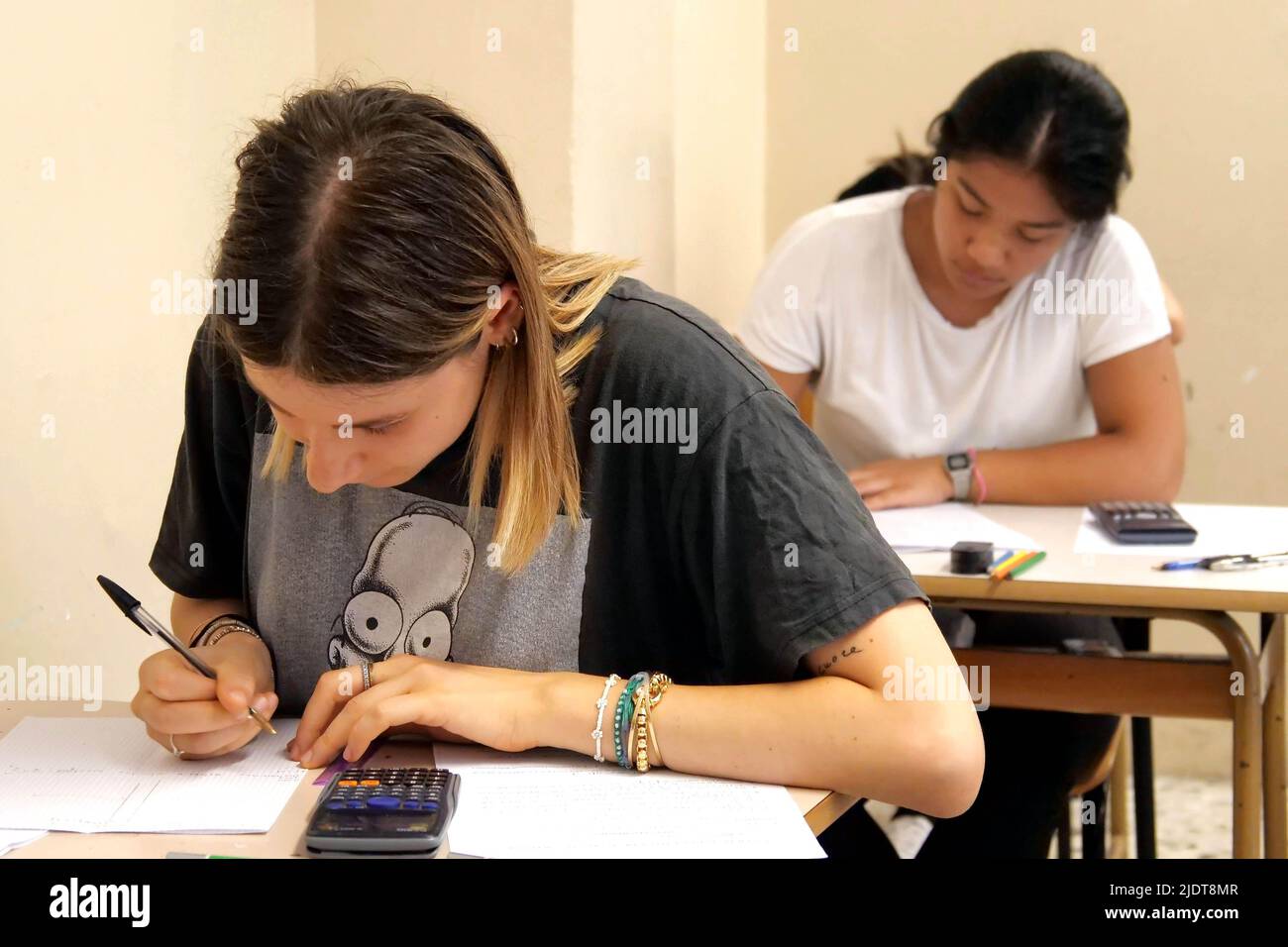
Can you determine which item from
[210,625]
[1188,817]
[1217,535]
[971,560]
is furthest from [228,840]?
[1188,817]

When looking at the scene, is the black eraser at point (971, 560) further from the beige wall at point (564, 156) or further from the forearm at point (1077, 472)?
the beige wall at point (564, 156)


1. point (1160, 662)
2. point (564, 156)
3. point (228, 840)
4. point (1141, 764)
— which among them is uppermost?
point (564, 156)

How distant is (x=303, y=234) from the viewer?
A: 0.90 metres

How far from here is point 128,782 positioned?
899 mm

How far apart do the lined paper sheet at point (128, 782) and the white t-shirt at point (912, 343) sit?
4.22 feet

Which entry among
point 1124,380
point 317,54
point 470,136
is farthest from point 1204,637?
point 470,136

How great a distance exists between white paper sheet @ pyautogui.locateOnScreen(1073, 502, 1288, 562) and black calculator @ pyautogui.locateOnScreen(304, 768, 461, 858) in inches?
42.9

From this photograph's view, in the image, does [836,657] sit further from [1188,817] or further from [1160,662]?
[1188,817]

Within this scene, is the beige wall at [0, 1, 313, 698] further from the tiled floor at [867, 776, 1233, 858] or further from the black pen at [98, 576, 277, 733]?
the tiled floor at [867, 776, 1233, 858]

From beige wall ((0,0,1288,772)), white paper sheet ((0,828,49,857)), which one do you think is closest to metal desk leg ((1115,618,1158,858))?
beige wall ((0,0,1288,772))

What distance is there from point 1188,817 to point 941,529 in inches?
54.0

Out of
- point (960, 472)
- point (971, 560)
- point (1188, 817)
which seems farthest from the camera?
point (1188, 817)
